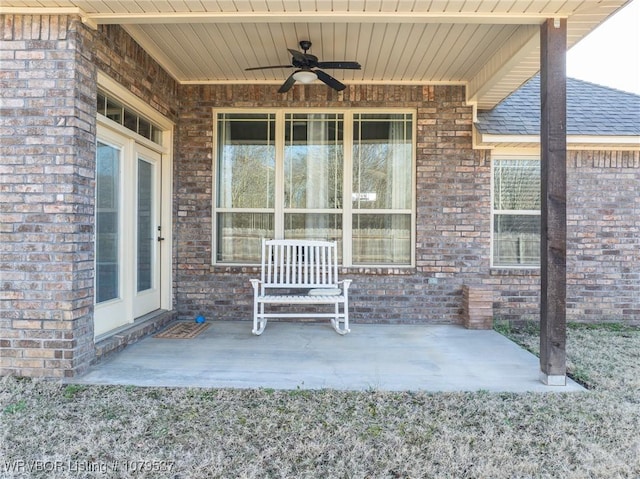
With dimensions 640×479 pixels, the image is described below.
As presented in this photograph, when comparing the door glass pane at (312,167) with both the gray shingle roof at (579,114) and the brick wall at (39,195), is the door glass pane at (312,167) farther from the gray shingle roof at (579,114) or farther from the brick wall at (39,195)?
the brick wall at (39,195)

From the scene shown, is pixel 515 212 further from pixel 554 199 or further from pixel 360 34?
pixel 360 34

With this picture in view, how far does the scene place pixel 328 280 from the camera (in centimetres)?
521

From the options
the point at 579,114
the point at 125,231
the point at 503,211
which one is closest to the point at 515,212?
the point at 503,211


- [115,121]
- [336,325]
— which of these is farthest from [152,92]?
[336,325]

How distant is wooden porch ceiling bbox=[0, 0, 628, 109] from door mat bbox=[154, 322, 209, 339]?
2.96m

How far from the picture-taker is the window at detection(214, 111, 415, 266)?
5402mm

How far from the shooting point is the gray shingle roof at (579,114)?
5.23 meters

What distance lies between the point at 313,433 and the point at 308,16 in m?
2.94

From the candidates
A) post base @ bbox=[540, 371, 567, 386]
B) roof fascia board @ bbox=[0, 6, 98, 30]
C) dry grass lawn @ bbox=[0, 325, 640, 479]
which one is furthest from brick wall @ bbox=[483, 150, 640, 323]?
roof fascia board @ bbox=[0, 6, 98, 30]

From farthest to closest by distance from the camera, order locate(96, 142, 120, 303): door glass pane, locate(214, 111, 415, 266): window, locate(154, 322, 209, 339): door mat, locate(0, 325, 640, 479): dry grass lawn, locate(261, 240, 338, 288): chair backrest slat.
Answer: locate(214, 111, 415, 266): window
locate(261, 240, 338, 288): chair backrest slat
locate(154, 322, 209, 339): door mat
locate(96, 142, 120, 303): door glass pane
locate(0, 325, 640, 479): dry grass lawn

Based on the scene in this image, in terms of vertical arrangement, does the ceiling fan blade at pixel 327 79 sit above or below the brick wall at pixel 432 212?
above

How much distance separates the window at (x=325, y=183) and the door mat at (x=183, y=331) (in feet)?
3.22

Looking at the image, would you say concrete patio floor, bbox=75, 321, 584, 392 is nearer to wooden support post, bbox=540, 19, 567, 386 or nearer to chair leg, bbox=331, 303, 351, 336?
chair leg, bbox=331, 303, 351, 336

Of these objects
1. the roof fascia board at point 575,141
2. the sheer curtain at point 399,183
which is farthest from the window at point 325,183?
the roof fascia board at point 575,141
